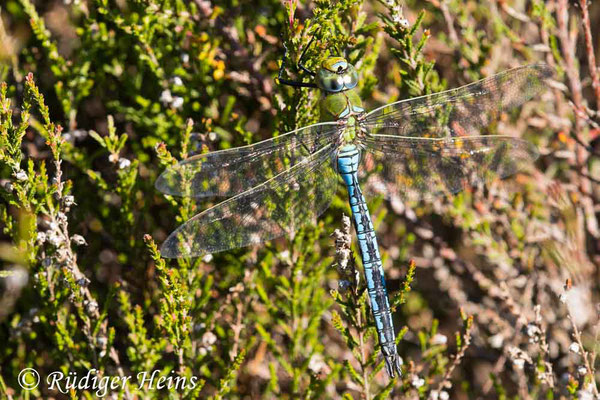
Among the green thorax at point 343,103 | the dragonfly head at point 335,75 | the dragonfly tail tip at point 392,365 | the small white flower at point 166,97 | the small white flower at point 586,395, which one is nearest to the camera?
the small white flower at point 586,395

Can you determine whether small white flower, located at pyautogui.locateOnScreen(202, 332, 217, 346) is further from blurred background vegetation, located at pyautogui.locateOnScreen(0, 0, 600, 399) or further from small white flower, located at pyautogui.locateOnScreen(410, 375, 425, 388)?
small white flower, located at pyautogui.locateOnScreen(410, 375, 425, 388)

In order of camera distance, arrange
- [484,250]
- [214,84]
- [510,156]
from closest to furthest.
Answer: [510,156]
[214,84]
[484,250]

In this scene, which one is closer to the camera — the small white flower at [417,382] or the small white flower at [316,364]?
the small white flower at [417,382]

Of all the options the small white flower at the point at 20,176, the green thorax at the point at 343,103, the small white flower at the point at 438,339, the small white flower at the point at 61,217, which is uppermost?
the green thorax at the point at 343,103

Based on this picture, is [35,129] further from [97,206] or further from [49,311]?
[49,311]

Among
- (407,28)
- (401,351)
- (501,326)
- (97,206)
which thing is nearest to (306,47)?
(407,28)

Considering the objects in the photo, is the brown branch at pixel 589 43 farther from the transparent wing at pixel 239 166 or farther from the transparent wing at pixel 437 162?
the transparent wing at pixel 239 166

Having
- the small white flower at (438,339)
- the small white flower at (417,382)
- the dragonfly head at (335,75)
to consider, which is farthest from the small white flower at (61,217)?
the small white flower at (438,339)

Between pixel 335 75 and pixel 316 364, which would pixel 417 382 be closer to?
pixel 316 364
